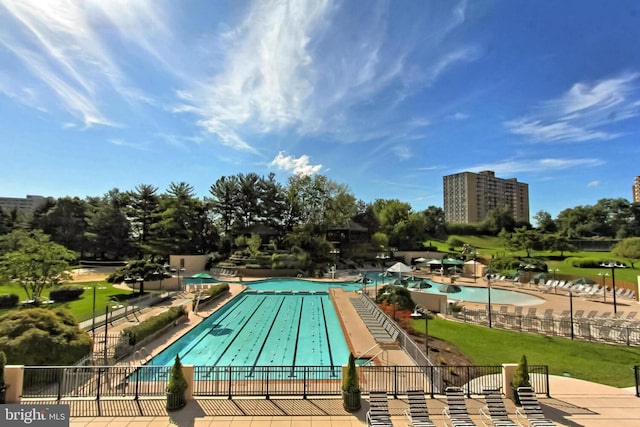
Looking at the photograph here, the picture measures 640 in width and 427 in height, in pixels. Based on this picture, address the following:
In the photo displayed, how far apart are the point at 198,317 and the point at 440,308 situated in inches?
556

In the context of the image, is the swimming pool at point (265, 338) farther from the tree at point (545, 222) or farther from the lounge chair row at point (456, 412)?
the tree at point (545, 222)

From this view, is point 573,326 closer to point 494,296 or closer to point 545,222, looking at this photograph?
point 494,296

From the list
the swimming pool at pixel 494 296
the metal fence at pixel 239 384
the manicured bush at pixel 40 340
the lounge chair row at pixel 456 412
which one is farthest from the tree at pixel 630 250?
the manicured bush at pixel 40 340

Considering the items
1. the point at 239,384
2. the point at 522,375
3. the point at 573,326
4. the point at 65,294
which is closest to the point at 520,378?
the point at 522,375

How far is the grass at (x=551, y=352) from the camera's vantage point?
10531 millimetres

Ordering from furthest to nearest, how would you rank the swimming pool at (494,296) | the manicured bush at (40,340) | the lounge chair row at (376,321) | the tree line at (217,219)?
1. the tree line at (217,219)
2. the swimming pool at (494,296)
3. the lounge chair row at (376,321)
4. the manicured bush at (40,340)

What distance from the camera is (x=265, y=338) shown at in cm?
1555

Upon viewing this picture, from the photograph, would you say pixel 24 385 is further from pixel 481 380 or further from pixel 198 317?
pixel 481 380

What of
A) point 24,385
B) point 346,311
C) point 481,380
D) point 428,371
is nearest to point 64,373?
point 24,385

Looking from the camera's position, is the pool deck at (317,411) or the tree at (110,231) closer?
the pool deck at (317,411)

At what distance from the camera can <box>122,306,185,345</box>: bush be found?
1272cm

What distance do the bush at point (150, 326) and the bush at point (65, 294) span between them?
33.7ft

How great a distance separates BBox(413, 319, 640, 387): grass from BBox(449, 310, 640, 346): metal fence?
0.94m

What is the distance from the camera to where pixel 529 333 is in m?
15.2
